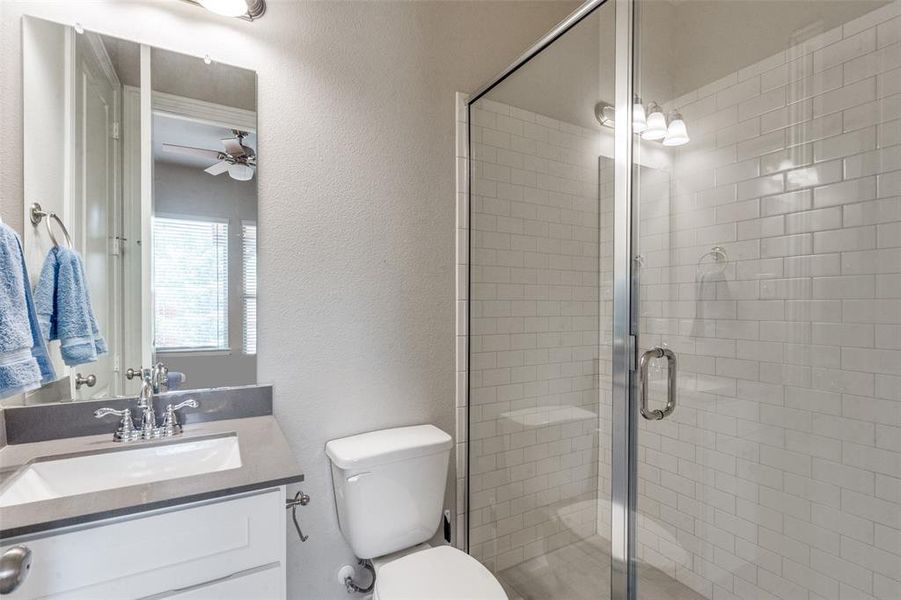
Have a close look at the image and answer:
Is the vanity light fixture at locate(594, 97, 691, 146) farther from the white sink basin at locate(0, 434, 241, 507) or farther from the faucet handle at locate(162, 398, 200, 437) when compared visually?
the faucet handle at locate(162, 398, 200, 437)

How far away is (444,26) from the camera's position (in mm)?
1776

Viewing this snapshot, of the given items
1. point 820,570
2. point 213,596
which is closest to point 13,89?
point 213,596

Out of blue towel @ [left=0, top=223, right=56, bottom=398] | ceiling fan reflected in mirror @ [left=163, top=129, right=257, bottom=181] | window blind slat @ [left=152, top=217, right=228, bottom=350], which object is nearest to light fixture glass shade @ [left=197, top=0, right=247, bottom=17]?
ceiling fan reflected in mirror @ [left=163, top=129, right=257, bottom=181]

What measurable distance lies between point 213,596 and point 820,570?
1.67m

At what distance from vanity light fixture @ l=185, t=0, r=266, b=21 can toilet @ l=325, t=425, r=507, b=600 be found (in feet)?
4.69

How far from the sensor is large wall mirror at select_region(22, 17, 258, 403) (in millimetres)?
1163

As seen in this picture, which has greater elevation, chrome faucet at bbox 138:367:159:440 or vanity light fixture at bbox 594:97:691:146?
vanity light fixture at bbox 594:97:691:146

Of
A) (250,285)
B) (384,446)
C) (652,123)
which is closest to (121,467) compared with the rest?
(250,285)

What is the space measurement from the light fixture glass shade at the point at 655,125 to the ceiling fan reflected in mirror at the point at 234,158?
124cm

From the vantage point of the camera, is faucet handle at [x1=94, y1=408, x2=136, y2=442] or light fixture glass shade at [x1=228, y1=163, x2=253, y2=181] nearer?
faucet handle at [x1=94, y1=408, x2=136, y2=442]

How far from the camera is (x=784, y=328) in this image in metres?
1.33

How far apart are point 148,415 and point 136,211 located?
60 centimetres

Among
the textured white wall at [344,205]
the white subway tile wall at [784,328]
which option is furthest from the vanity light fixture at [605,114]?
the textured white wall at [344,205]

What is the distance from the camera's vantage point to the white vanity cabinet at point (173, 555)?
0.77 meters
